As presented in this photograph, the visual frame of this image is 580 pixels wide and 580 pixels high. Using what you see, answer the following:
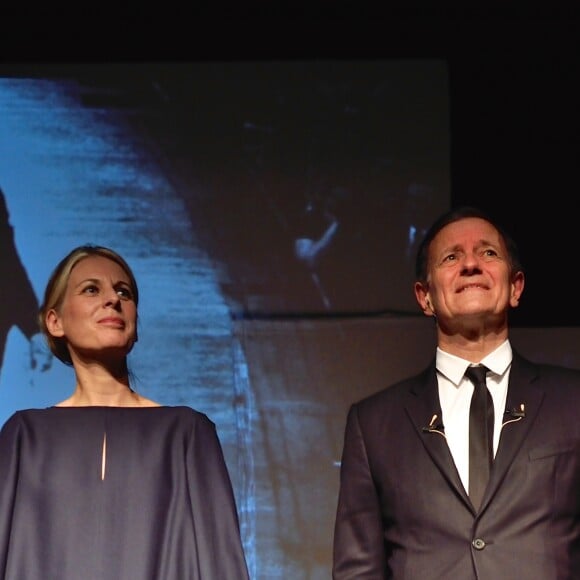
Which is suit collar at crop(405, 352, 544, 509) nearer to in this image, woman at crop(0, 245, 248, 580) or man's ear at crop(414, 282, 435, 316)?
man's ear at crop(414, 282, 435, 316)

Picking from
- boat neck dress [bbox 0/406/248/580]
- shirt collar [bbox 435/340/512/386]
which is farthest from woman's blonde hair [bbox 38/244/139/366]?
shirt collar [bbox 435/340/512/386]

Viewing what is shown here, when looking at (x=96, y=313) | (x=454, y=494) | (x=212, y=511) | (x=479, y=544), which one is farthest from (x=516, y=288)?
(x=96, y=313)

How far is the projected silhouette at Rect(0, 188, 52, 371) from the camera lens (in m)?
4.29

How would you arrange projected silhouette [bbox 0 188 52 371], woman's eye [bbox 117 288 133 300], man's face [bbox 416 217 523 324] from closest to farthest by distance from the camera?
man's face [bbox 416 217 523 324]
woman's eye [bbox 117 288 133 300]
projected silhouette [bbox 0 188 52 371]

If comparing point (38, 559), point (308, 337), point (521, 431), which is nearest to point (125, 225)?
point (308, 337)

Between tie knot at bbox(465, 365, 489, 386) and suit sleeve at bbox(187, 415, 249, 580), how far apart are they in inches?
26.5

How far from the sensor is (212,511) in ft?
10.6

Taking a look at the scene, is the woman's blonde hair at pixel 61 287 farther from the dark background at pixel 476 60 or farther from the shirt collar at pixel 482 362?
the dark background at pixel 476 60

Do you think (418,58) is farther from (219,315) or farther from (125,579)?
(125,579)

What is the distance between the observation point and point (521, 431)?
3.06 metres

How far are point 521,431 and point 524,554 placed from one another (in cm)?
29

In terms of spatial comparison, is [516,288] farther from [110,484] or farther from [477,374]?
[110,484]

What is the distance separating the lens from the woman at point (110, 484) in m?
3.17

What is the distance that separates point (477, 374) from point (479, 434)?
0.55 feet
